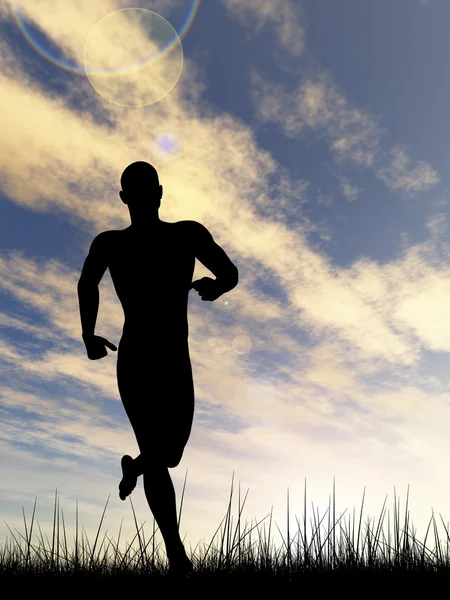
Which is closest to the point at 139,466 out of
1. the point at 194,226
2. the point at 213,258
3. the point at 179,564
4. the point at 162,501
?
the point at 162,501

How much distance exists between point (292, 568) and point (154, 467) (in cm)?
131

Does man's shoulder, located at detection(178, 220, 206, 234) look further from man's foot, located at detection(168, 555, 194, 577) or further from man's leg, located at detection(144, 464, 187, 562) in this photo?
man's foot, located at detection(168, 555, 194, 577)

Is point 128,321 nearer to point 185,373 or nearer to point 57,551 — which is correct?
point 185,373

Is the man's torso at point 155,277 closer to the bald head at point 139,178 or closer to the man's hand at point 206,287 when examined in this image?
A: the man's hand at point 206,287

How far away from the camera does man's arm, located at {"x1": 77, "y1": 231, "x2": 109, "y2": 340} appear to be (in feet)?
17.0

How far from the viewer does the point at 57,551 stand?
5.39 meters

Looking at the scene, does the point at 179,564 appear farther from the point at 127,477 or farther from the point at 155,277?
the point at 155,277

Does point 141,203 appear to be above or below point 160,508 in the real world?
above

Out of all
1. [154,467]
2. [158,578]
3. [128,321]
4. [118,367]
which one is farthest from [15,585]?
[128,321]

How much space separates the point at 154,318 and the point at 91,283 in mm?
670

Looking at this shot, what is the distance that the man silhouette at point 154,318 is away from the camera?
4836 millimetres

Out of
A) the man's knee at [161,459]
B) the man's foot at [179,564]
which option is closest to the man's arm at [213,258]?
the man's knee at [161,459]

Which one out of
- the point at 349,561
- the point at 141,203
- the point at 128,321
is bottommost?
the point at 349,561

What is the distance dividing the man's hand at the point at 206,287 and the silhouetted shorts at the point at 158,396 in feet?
1.31
